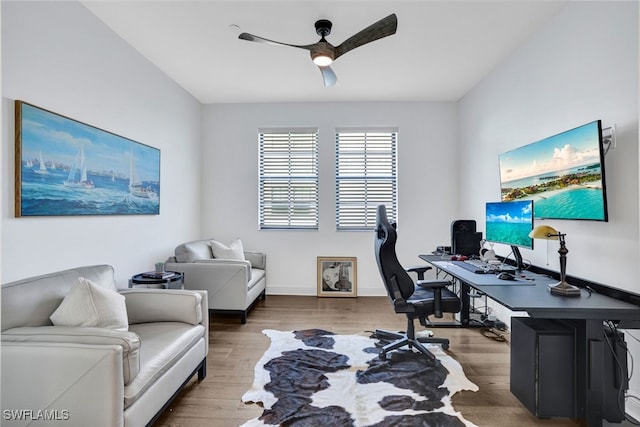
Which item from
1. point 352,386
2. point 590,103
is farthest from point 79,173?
point 590,103

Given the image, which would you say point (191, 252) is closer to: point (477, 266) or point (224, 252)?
point (224, 252)

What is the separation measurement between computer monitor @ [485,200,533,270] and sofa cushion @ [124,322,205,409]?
254cm

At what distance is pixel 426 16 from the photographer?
2643mm

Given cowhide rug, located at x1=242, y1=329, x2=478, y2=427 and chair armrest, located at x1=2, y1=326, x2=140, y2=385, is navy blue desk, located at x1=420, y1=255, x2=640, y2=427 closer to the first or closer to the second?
cowhide rug, located at x1=242, y1=329, x2=478, y2=427

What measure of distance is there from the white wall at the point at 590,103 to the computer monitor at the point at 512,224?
373 millimetres

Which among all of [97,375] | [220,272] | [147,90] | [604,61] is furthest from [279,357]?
[604,61]

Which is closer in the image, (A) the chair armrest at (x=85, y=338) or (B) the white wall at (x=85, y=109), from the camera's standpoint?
(A) the chair armrest at (x=85, y=338)

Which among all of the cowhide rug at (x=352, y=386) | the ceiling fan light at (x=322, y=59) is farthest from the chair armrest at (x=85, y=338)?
the ceiling fan light at (x=322, y=59)

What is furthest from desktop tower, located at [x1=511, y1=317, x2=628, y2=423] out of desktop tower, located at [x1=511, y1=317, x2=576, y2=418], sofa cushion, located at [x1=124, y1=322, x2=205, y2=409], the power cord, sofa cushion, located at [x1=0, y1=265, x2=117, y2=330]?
sofa cushion, located at [x1=0, y1=265, x2=117, y2=330]

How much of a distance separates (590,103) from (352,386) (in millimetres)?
2685

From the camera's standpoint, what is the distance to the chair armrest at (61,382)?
141cm

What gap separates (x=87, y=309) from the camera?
1747 mm

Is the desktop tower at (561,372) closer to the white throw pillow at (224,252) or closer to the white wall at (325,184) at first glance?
the white wall at (325,184)

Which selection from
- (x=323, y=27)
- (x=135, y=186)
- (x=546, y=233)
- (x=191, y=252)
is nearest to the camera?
(x=546, y=233)
